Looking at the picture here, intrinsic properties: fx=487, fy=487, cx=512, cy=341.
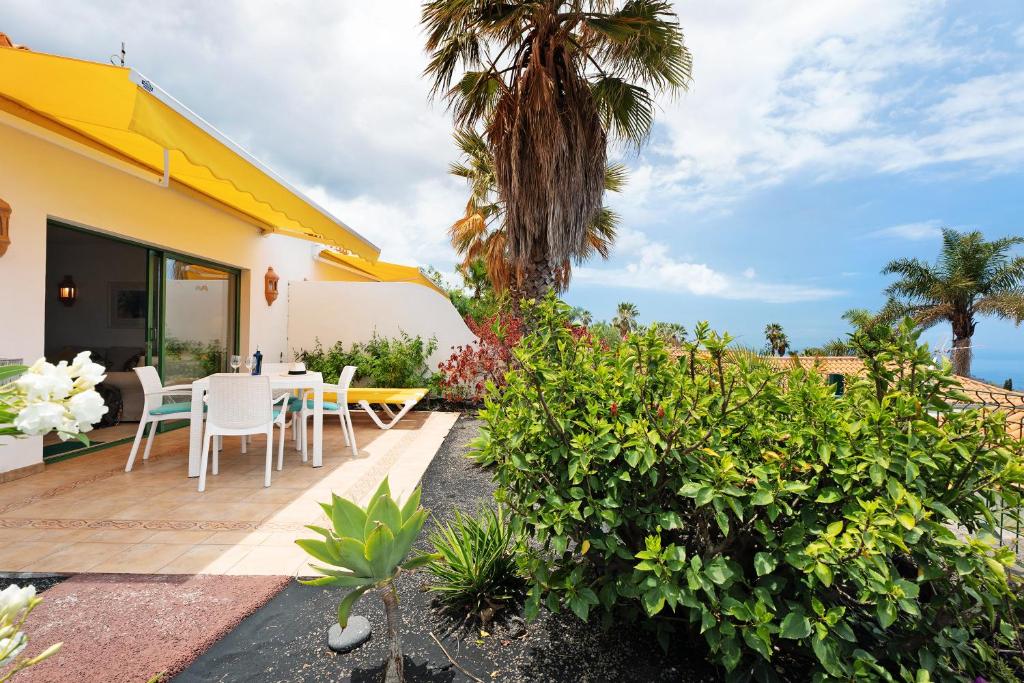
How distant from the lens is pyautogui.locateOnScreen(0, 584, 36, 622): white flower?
847mm

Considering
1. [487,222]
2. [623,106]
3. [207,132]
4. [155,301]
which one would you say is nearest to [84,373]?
[207,132]

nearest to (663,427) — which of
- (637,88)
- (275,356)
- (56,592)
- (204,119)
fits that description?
(56,592)

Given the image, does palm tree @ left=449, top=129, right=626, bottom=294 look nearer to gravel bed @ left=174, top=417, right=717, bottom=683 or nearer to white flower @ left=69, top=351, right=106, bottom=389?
gravel bed @ left=174, top=417, right=717, bottom=683

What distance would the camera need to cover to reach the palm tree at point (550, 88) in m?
6.78

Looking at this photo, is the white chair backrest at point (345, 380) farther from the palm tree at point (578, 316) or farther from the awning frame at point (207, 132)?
the palm tree at point (578, 316)

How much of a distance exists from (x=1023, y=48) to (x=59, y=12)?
12.0 metres

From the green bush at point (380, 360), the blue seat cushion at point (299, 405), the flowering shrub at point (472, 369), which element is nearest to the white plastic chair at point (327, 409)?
the blue seat cushion at point (299, 405)

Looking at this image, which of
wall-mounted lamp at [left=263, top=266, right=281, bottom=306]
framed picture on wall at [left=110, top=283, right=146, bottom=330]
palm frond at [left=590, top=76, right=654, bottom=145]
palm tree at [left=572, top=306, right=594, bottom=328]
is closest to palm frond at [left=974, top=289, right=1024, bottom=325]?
palm tree at [left=572, top=306, right=594, bottom=328]

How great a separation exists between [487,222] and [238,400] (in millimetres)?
8622

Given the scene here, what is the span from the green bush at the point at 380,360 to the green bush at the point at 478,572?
727 cm

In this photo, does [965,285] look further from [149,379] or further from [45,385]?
[45,385]

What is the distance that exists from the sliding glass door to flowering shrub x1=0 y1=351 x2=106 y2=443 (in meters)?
6.90

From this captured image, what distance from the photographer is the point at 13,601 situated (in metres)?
0.87

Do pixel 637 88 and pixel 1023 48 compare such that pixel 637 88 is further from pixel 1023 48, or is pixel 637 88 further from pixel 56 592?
pixel 56 592
